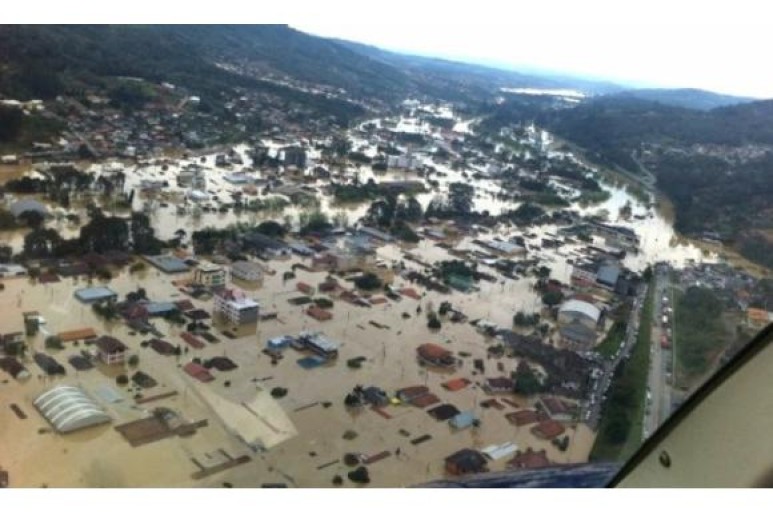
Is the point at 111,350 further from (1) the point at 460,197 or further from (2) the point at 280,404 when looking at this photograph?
(1) the point at 460,197

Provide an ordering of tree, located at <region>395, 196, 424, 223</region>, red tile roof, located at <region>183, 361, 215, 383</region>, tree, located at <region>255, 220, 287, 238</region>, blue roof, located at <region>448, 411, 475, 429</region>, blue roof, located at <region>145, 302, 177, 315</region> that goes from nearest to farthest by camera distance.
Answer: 1. blue roof, located at <region>448, 411, 475, 429</region>
2. red tile roof, located at <region>183, 361, 215, 383</region>
3. blue roof, located at <region>145, 302, 177, 315</region>
4. tree, located at <region>255, 220, 287, 238</region>
5. tree, located at <region>395, 196, 424, 223</region>

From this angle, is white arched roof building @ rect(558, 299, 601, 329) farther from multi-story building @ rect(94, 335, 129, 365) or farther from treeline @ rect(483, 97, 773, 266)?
multi-story building @ rect(94, 335, 129, 365)

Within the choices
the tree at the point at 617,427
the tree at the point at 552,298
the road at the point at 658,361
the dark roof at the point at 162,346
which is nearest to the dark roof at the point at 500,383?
the tree at the point at 617,427

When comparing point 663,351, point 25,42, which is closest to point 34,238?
point 25,42

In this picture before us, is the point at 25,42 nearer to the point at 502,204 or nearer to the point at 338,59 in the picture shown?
the point at 502,204

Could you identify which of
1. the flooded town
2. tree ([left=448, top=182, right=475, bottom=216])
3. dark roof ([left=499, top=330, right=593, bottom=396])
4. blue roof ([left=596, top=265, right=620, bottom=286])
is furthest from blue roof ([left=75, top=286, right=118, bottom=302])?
tree ([left=448, top=182, right=475, bottom=216])
